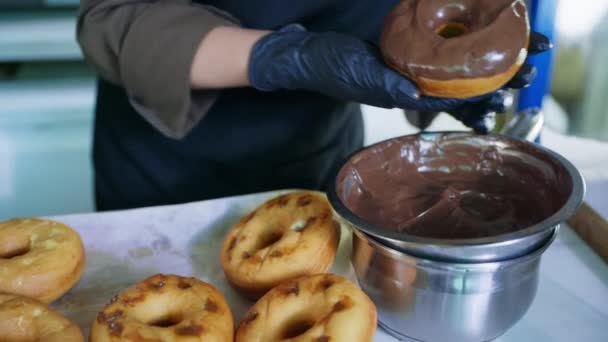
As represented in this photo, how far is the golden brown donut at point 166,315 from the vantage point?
653mm

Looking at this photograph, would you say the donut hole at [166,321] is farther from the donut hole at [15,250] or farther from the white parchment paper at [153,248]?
the donut hole at [15,250]

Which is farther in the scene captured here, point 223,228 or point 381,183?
point 223,228

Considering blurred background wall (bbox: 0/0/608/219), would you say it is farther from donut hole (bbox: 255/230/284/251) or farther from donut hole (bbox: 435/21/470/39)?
donut hole (bbox: 255/230/284/251)

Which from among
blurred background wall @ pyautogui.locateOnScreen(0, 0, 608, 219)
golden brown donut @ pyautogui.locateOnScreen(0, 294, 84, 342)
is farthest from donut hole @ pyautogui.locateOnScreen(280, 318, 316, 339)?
blurred background wall @ pyautogui.locateOnScreen(0, 0, 608, 219)

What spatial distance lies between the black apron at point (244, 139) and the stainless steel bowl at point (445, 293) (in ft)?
1.45

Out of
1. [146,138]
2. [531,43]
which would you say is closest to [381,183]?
[531,43]

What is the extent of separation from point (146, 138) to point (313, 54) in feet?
1.48

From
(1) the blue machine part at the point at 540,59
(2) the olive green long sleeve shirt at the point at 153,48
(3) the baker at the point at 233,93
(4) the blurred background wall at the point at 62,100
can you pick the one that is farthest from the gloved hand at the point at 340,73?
(4) the blurred background wall at the point at 62,100

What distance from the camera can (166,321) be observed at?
720 mm

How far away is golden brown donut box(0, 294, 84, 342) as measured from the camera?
0.66m

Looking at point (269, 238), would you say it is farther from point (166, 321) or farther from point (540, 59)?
point (540, 59)

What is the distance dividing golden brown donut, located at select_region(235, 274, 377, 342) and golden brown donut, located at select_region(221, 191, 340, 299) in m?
0.05

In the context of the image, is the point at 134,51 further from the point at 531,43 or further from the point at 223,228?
the point at 531,43

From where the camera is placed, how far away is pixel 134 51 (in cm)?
92
